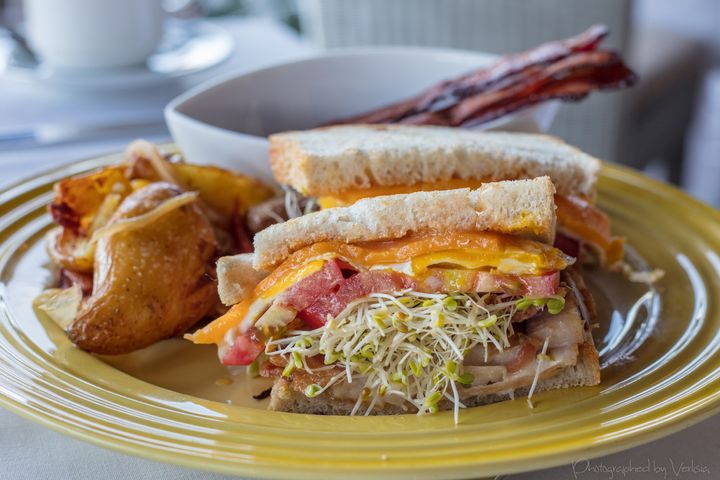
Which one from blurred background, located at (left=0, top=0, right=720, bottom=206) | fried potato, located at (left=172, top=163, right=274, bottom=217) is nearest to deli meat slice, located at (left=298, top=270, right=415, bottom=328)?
fried potato, located at (left=172, top=163, right=274, bottom=217)

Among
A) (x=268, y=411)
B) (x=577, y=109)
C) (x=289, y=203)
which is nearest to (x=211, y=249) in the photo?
Answer: (x=289, y=203)

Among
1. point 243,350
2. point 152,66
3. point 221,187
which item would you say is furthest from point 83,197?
point 152,66

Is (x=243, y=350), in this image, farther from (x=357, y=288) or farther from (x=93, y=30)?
(x=93, y=30)

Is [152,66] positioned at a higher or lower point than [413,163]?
lower

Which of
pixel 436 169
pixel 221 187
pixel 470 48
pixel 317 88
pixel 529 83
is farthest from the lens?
pixel 470 48

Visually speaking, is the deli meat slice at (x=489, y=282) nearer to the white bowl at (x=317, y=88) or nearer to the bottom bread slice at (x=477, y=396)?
the bottom bread slice at (x=477, y=396)

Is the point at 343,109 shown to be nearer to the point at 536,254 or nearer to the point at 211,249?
the point at 211,249
